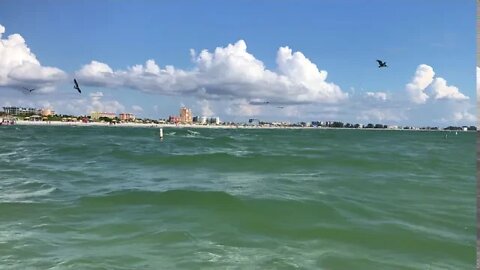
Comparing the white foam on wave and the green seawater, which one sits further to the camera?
the white foam on wave

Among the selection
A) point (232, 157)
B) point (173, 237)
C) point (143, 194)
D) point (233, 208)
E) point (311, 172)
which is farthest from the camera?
point (232, 157)

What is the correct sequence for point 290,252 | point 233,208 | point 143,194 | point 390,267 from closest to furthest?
point 390,267
point 290,252
point 233,208
point 143,194

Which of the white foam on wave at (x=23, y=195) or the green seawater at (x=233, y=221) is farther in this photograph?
the white foam on wave at (x=23, y=195)

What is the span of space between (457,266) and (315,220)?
4295mm

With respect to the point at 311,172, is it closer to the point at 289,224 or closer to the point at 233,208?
the point at 233,208

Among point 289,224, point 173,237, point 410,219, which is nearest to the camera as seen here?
point 173,237

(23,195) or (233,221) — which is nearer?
(233,221)

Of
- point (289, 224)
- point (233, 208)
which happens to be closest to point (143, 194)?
point (233, 208)

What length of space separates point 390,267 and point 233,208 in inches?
256

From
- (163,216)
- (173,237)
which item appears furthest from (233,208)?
(173,237)

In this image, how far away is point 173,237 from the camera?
1132 cm

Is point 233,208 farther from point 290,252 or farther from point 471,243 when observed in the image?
point 471,243

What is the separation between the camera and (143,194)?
18.0 m

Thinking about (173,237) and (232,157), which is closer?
(173,237)
